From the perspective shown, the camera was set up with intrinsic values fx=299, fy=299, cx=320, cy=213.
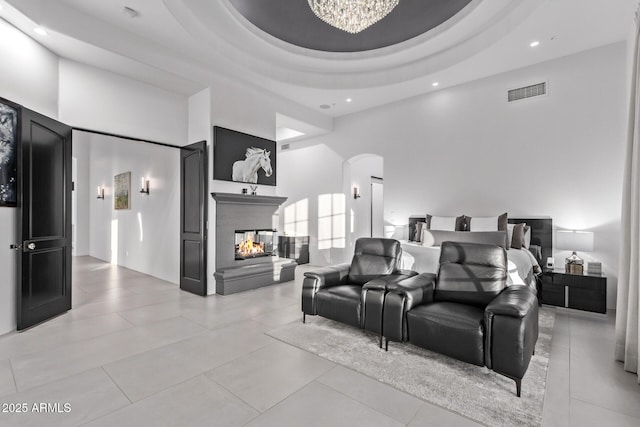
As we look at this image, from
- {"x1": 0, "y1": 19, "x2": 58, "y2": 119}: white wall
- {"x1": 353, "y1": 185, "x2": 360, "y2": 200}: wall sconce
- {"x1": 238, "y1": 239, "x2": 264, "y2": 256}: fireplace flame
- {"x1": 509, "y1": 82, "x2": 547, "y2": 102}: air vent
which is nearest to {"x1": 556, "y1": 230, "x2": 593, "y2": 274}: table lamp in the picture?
{"x1": 509, "y1": 82, "x2": 547, "y2": 102}: air vent

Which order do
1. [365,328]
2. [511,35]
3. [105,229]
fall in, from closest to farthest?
[365,328] → [511,35] → [105,229]

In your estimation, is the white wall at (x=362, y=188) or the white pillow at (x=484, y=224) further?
the white wall at (x=362, y=188)

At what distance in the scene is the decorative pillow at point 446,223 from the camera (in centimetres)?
529

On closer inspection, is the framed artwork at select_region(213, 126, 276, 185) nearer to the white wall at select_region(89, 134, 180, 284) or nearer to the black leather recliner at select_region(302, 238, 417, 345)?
the white wall at select_region(89, 134, 180, 284)

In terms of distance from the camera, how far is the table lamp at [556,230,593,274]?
4.11m

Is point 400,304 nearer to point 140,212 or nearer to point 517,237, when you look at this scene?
point 517,237

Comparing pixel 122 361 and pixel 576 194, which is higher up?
pixel 576 194

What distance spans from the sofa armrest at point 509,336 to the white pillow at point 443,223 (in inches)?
117

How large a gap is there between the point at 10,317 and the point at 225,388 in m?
2.94

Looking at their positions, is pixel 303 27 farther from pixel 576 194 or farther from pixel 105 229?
pixel 105 229

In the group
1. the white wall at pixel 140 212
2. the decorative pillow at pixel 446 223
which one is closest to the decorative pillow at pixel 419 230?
the decorative pillow at pixel 446 223

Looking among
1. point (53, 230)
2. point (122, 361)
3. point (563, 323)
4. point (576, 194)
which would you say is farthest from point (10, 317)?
point (576, 194)

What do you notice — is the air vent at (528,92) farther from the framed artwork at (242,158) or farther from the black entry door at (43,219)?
the black entry door at (43,219)

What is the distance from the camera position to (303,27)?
14.6 ft
